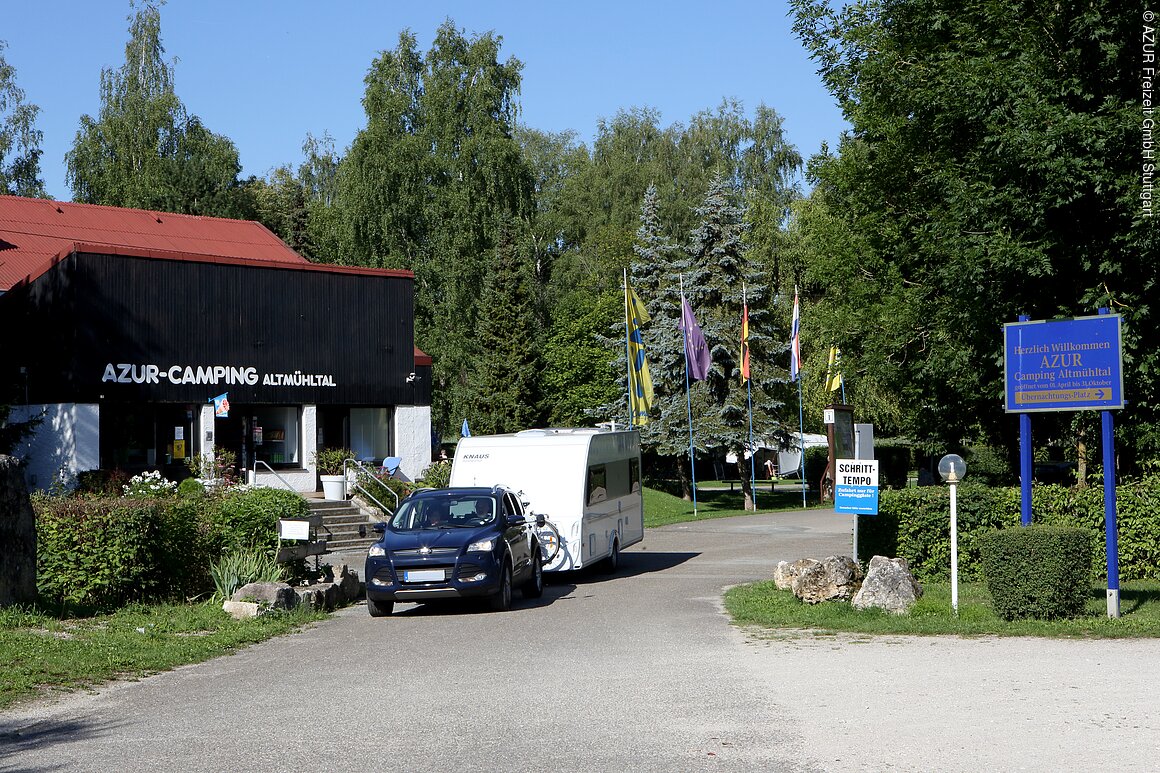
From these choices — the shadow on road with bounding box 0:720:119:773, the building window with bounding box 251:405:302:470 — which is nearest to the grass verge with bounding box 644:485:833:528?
the building window with bounding box 251:405:302:470

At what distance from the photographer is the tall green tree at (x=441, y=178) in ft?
174

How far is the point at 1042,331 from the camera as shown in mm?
15195

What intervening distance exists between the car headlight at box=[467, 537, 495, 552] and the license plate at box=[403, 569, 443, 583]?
535 mm

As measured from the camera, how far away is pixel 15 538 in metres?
14.1

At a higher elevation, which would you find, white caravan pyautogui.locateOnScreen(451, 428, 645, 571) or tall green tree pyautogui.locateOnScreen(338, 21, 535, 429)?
tall green tree pyautogui.locateOnScreen(338, 21, 535, 429)

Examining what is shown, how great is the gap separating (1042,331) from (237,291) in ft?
79.3

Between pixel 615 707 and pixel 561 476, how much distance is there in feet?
37.6

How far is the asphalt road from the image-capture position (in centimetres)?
752

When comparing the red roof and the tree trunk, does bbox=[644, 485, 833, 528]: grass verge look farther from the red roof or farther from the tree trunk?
the red roof

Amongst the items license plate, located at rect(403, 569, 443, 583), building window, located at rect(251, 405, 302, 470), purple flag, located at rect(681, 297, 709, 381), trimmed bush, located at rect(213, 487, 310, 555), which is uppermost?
purple flag, located at rect(681, 297, 709, 381)

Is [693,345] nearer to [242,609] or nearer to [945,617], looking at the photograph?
[945,617]

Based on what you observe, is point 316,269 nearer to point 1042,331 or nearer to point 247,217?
point 1042,331

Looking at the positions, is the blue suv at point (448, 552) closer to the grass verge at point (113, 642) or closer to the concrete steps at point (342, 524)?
the grass verge at point (113, 642)

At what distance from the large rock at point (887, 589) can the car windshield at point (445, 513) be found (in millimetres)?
5269
